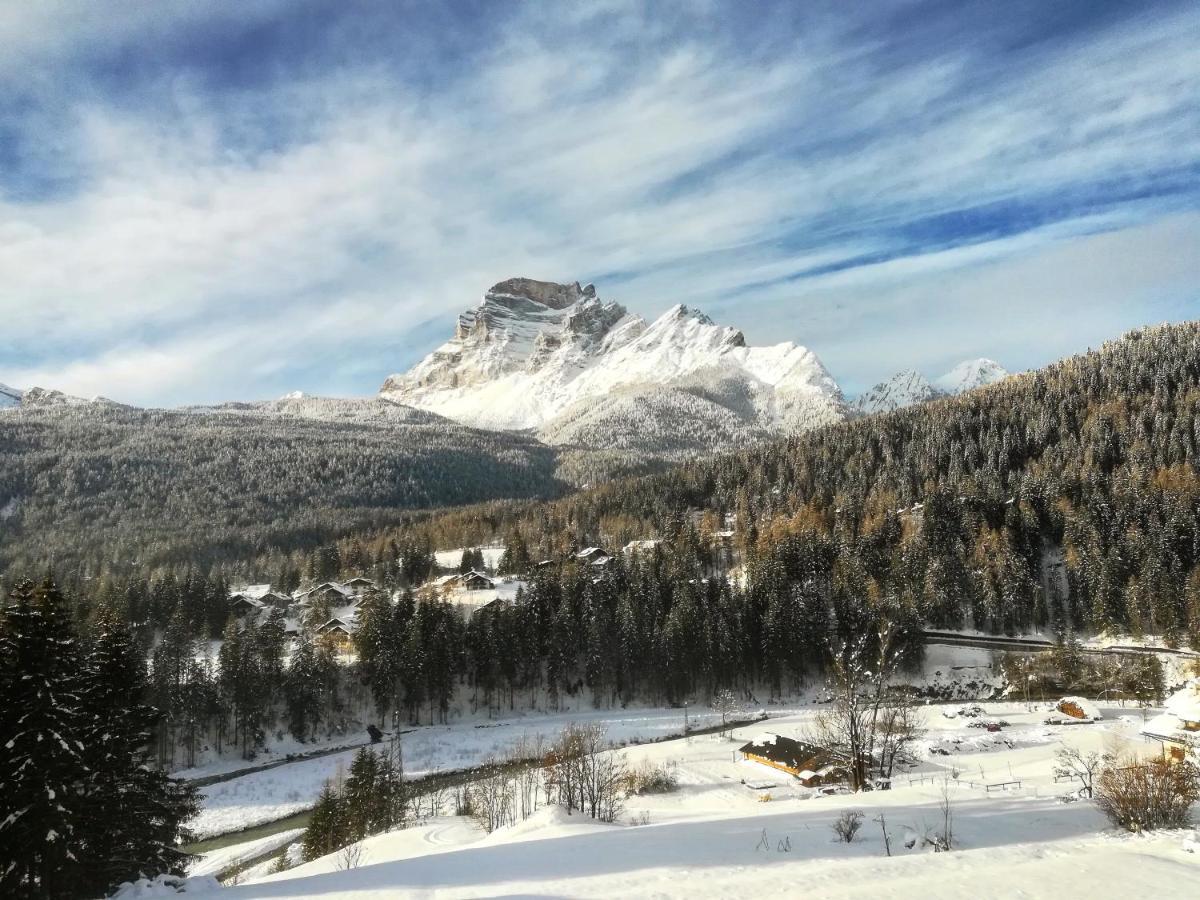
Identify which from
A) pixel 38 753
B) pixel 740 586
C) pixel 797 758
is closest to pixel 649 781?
pixel 797 758

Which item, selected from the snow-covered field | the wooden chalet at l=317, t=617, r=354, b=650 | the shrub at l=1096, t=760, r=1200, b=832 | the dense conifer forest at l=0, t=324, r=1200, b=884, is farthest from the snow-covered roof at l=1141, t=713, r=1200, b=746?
the wooden chalet at l=317, t=617, r=354, b=650

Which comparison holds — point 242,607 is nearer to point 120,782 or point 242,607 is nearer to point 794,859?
point 120,782

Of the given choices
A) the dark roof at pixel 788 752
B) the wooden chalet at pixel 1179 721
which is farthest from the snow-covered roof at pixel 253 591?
the wooden chalet at pixel 1179 721

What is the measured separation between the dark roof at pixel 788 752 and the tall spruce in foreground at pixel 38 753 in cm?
3900

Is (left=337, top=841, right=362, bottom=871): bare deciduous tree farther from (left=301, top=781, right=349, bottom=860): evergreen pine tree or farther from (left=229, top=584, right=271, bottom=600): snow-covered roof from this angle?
(left=229, top=584, right=271, bottom=600): snow-covered roof

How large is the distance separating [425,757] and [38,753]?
4671cm

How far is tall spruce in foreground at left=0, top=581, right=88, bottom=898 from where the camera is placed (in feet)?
59.8

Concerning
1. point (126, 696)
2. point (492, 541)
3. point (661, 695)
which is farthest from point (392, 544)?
point (126, 696)

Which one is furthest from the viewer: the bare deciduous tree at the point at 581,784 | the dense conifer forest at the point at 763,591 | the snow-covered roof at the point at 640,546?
the snow-covered roof at the point at 640,546

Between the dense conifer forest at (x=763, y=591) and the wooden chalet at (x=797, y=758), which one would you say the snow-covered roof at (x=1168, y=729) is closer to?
the wooden chalet at (x=797, y=758)

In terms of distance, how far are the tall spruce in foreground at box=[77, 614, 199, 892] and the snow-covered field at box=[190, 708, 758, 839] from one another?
86.9 feet

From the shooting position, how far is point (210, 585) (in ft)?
323

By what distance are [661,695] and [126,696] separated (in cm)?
6198

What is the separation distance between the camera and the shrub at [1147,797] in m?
17.9
